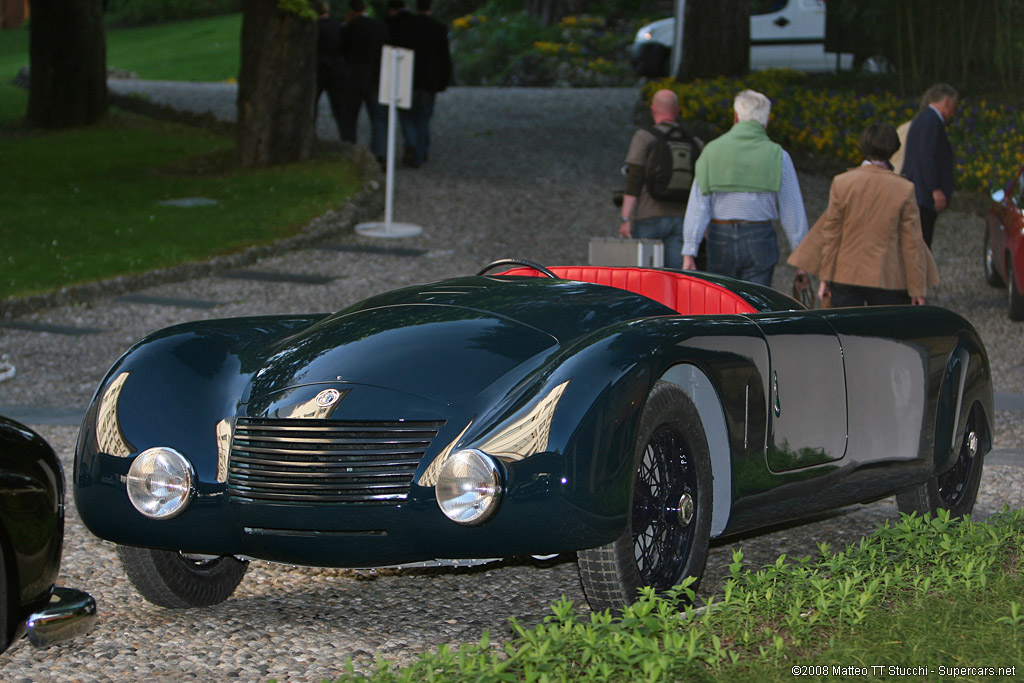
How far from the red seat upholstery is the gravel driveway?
998 millimetres

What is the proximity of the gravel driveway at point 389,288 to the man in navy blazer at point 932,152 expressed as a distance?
1.27 meters

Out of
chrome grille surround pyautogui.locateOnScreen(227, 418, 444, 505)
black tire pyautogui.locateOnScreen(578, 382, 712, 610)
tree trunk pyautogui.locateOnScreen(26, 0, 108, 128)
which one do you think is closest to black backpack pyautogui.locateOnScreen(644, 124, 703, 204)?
black tire pyautogui.locateOnScreen(578, 382, 712, 610)

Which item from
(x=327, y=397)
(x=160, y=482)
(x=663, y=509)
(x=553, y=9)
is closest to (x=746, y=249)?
(x=663, y=509)

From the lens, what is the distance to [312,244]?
1428 cm

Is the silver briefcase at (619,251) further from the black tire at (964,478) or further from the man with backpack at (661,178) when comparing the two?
the black tire at (964,478)

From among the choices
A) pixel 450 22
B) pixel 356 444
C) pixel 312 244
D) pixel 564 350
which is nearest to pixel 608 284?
pixel 564 350

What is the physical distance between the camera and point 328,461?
4.37 meters

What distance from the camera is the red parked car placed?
11148 mm

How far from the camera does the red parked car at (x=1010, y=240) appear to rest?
11148 millimetres

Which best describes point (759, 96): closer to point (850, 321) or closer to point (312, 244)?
point (850, 321)

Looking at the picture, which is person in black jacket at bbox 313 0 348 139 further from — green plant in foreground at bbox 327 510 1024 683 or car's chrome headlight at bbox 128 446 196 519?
green plant in foreground at bbox 327 510 1024 683

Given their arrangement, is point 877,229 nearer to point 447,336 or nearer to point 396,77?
point 447,336

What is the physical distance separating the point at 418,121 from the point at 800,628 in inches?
551

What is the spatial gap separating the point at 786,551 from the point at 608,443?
175 centimetres
